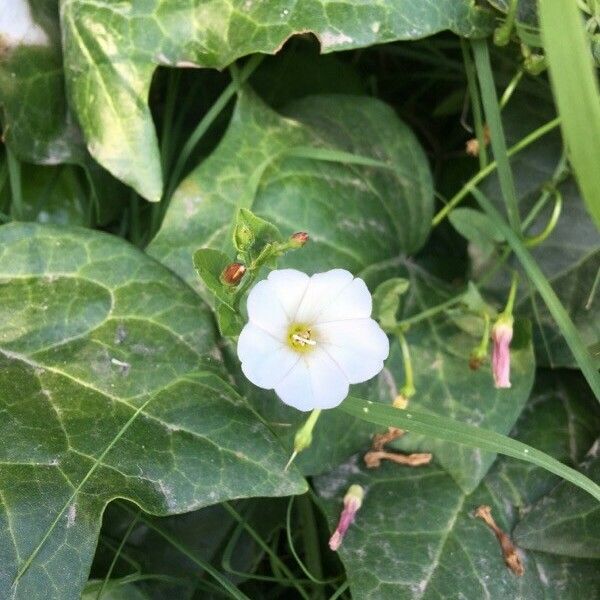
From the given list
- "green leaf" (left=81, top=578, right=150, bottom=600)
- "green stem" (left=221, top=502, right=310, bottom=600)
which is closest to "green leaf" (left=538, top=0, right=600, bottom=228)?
"green stem" (left=221, top=502, right=310, bottom=600)

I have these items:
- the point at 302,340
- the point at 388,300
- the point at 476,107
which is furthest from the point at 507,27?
the point at 302,340

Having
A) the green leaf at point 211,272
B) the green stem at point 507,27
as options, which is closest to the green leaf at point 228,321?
the green leaf at point 211,272

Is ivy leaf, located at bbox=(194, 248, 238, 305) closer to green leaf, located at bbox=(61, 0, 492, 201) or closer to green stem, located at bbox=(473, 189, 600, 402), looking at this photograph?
green leaf, located at bbox=(61, 0, 492, 201)

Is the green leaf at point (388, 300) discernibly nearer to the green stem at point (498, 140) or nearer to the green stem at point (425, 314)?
the green stem at point (425, 314)

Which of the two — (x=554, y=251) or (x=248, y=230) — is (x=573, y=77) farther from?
(x=554, y=251)

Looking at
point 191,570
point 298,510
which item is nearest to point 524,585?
point 298,510
